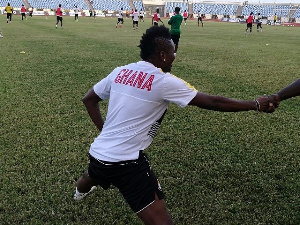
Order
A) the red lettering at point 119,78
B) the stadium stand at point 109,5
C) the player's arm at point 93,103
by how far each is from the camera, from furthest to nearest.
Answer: the stadium stand at point 109,5
the player's arm at point 93,103
the red lettering at point 119,78

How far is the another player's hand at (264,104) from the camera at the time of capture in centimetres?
301

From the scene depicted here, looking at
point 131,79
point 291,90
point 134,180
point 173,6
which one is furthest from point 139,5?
point 134,180

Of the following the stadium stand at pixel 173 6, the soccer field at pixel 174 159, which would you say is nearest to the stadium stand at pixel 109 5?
the stadium stand at pixel 173 6

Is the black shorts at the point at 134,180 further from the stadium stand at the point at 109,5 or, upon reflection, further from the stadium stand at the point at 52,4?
the stadium stand at the point at 109,5

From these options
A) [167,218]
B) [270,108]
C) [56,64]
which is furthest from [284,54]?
[167,218]

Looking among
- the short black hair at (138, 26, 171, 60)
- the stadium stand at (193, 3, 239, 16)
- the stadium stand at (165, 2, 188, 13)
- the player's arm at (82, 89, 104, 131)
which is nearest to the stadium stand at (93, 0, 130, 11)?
the stadium stand at (165, 2, 188, 13)

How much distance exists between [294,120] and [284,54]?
35.3 ft

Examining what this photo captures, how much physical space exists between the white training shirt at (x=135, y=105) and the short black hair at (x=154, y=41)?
0.40 ft

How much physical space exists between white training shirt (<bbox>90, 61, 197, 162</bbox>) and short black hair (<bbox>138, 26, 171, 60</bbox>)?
0.12 m

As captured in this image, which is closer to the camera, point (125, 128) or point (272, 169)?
point (125, 128)

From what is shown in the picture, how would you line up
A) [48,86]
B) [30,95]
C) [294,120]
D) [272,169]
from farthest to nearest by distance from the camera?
[48,86] < [30,95] < [294,120] < [272,169]

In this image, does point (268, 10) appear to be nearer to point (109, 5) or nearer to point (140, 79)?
point (109, 5)

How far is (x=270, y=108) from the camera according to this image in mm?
3139

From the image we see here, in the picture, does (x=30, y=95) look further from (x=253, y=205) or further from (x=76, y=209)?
(x=253, y=205)
